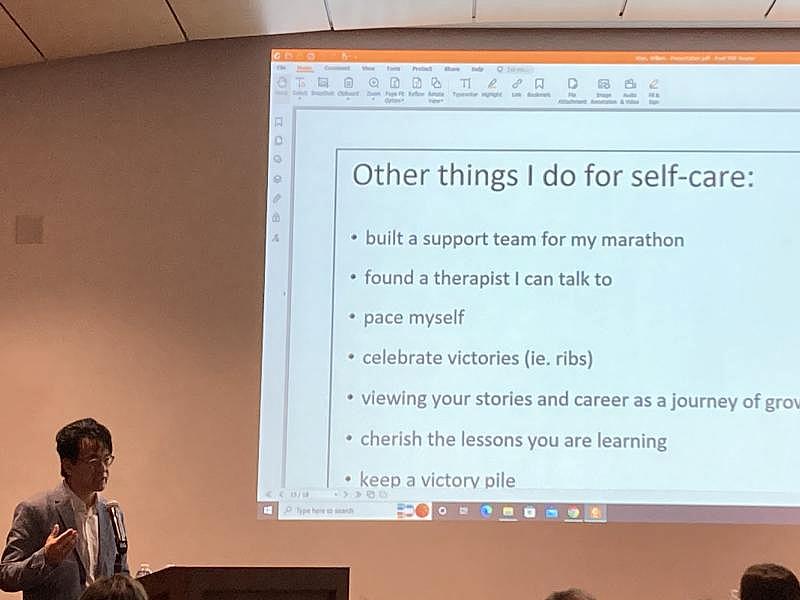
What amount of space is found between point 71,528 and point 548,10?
231 cm

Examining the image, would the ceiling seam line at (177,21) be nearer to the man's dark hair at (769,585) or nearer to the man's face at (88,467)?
the man's face at (88,467)

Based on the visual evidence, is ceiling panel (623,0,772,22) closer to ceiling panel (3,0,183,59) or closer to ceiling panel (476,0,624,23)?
ceiling panel (476,0,624,23)

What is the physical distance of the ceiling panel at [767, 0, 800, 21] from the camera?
3456 millimetres

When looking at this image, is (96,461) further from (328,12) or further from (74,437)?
(328,12)

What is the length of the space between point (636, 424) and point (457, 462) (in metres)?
0.61

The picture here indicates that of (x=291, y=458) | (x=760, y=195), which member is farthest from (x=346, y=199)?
(x=760, y=195)

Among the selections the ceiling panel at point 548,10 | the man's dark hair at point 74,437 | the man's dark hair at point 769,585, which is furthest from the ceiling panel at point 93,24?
the man's dark hair at point 769,585

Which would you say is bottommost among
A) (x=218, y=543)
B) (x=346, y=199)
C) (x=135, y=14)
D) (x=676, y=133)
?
(x=218, y=543)

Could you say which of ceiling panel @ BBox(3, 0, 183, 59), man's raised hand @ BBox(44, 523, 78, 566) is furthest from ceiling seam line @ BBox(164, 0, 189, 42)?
man's raised hand @ BBox(44, 523, 78, 566)

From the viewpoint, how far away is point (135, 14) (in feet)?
11.5

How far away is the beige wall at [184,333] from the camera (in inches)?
136

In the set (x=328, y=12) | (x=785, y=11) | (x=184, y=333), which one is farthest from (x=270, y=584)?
(x=785, y=11)

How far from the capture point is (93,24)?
3.54m

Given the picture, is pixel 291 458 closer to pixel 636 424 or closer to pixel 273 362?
pixel 273 362
